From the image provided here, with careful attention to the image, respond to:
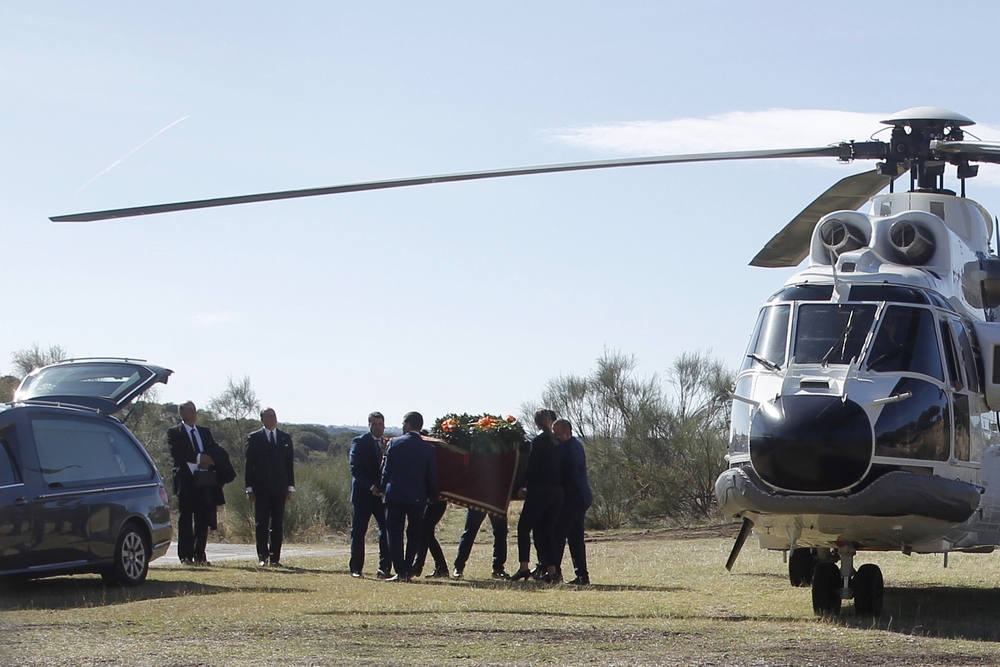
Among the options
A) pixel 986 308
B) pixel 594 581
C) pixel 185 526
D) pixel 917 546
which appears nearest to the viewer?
pixel 917 546

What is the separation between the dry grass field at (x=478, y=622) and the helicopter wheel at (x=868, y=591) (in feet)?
0.46

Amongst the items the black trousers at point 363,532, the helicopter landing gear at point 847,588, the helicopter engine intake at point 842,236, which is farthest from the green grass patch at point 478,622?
the helicopter engine intake at point 842,236

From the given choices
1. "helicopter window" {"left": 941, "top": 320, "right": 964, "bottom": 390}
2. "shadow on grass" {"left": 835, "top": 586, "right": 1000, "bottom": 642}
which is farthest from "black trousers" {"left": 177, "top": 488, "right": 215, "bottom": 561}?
"helicopter window" {"left": 941, "top": 320, "right": 964, "bottom": 390}

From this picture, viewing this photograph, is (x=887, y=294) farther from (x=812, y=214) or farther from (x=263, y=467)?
(x=263, y=467)

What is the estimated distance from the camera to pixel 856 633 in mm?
9672

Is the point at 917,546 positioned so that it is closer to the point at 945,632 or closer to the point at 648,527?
Answer: the point at 945,632

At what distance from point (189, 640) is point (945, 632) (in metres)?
5.52

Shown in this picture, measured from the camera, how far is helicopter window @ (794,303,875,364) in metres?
10.3

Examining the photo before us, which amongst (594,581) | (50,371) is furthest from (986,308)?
(50,371)

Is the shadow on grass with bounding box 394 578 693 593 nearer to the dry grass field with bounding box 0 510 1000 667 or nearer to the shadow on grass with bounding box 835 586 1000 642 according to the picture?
the dry grass field with bounding box 0 510 1000 667

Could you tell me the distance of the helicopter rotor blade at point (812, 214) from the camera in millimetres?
13422

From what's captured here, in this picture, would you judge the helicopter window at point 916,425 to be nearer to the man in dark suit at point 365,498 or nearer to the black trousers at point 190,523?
the man in dark suit at point 365,498

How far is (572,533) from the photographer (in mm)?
14289

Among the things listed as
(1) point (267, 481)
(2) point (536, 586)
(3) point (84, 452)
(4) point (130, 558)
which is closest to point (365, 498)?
(1) point (267, 481)
